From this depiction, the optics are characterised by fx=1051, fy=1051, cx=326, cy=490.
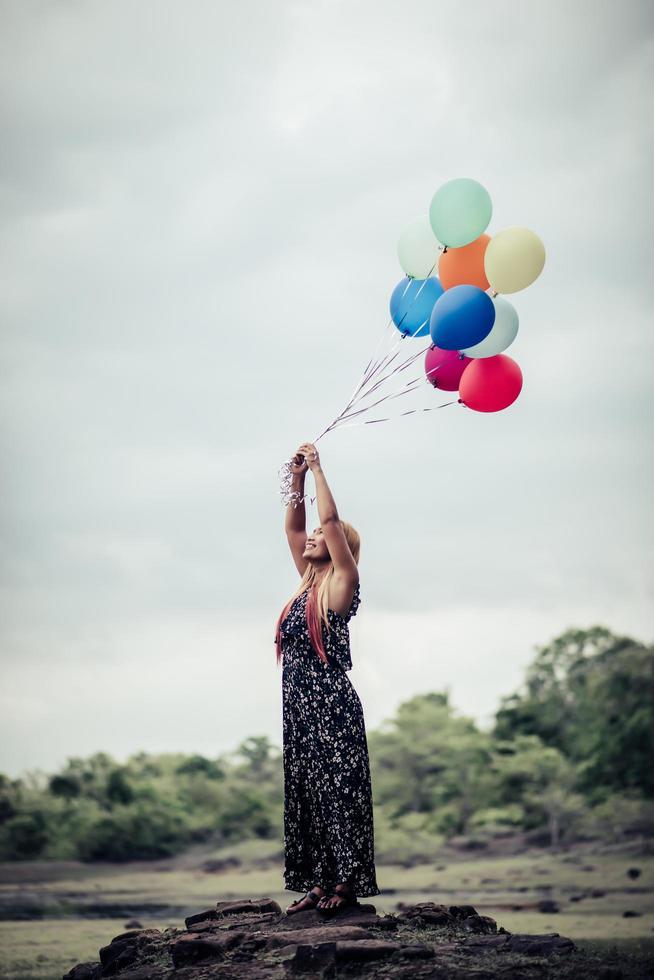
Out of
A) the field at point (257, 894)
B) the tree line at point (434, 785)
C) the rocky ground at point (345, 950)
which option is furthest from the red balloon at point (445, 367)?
the tree line at point (434, 785)

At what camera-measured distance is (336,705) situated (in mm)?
6090

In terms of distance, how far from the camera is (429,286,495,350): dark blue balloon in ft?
20.4

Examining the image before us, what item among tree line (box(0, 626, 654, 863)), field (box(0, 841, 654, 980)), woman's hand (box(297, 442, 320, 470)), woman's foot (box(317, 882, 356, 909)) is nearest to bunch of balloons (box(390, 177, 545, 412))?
woman's hand (box(297, 442, 320, 470))

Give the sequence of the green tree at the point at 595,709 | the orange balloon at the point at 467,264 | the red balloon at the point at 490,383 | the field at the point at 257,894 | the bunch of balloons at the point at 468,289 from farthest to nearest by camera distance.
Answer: the green tree at the point at 595,709
the field at the point at 257,894
the orange balloon at the point at 467,264
the red balloon at the point at 490,383
the bunch of balloons at the point at 468,289

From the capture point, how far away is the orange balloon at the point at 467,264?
688 centimetres

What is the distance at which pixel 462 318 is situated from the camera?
6227 mm

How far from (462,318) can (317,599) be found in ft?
6.13

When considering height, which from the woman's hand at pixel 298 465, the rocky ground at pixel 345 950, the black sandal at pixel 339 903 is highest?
the woman's hand at pixel 298 465

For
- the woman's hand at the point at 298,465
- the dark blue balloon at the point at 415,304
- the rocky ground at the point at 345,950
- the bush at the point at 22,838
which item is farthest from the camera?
the bush at the point at 22,838

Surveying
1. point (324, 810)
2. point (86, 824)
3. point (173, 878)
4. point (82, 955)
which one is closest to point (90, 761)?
point (86, 824)

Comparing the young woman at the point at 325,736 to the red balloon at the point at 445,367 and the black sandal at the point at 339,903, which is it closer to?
the black sandal at the point at 339,903

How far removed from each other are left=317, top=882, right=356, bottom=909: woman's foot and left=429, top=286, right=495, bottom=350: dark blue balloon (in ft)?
10.6

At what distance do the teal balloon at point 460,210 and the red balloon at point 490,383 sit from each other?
80 cm

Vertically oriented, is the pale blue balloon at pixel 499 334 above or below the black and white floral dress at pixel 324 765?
above
